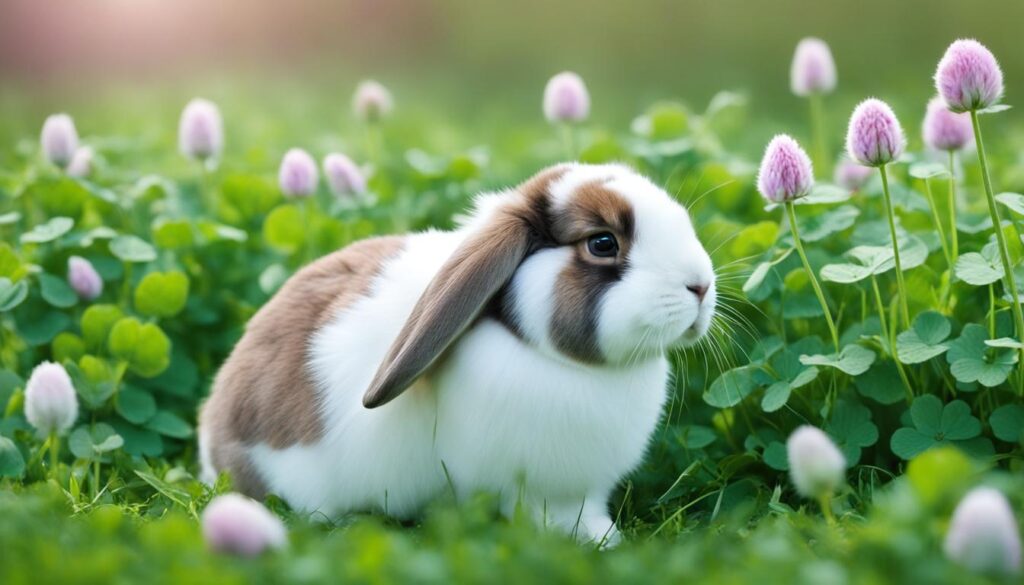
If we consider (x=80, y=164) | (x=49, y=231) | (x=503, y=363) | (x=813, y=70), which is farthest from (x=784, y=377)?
(x=80, y=164)

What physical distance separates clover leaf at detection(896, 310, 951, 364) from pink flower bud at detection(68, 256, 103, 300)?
7.79ft

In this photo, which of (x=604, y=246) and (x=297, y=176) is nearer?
(x=604, y=246)

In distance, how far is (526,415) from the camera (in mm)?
2740

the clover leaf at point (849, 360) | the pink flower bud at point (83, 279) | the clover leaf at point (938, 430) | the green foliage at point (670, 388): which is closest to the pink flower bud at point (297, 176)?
the green foliage at point (670, 388)

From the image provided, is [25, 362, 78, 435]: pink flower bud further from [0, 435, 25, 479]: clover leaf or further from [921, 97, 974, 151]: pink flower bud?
[921, 97, 974, 151]: pink flower bud

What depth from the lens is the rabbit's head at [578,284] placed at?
2.64 meters

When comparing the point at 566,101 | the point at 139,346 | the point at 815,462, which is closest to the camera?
the point at 815,462

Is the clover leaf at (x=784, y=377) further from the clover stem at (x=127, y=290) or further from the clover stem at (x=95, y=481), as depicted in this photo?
the clover stem at (x=127, y=290)

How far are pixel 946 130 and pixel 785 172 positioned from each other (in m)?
0.75

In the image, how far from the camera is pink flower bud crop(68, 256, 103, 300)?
373cm

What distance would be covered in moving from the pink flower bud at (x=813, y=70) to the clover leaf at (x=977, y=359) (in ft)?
4.81

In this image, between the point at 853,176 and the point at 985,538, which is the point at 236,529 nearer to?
the point at 985,538

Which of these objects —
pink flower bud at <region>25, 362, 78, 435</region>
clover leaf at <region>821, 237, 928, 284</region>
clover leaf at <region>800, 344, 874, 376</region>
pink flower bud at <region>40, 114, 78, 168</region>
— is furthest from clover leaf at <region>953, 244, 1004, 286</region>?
pink flower bud at <region>40, 114, 78, 168</region>

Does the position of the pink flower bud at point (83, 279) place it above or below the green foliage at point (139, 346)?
above
